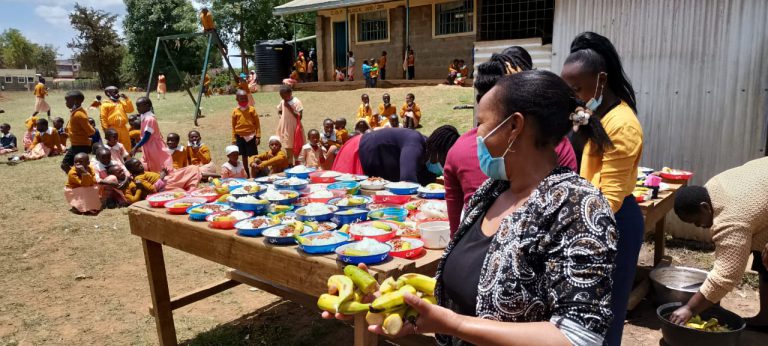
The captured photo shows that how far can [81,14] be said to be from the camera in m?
35.8

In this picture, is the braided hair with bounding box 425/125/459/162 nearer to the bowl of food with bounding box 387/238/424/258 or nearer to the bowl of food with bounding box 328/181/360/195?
the bowl of food with bounding box 328/181/360/195

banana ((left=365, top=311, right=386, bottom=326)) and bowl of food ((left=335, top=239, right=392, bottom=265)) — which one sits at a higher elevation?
banana ((left=365, top=311, right=386, bottom=326))

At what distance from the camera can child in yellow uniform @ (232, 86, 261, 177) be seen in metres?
8.88

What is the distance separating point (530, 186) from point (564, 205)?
0.66ft

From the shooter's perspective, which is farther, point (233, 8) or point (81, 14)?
point (81, 14)

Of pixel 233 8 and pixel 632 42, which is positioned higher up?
pixel 233 8

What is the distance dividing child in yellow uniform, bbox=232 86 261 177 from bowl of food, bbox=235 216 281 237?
6.16 metres

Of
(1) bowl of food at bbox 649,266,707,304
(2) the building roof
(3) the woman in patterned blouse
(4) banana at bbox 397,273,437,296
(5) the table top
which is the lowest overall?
(1) bowl of food at bbox 649,266,707,304

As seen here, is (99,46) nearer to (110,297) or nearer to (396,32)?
(396,32)

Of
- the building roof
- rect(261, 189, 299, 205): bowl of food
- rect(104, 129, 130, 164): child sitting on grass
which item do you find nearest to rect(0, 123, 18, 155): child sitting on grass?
rect(104, 129, 130, 164): child sitting on grass

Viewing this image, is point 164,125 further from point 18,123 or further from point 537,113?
point 537,113

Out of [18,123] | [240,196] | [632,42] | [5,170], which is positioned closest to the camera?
[240,196]

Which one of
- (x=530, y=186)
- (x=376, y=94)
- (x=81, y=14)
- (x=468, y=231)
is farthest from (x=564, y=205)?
(x=81, y=14)

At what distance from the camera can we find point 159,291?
366cm
